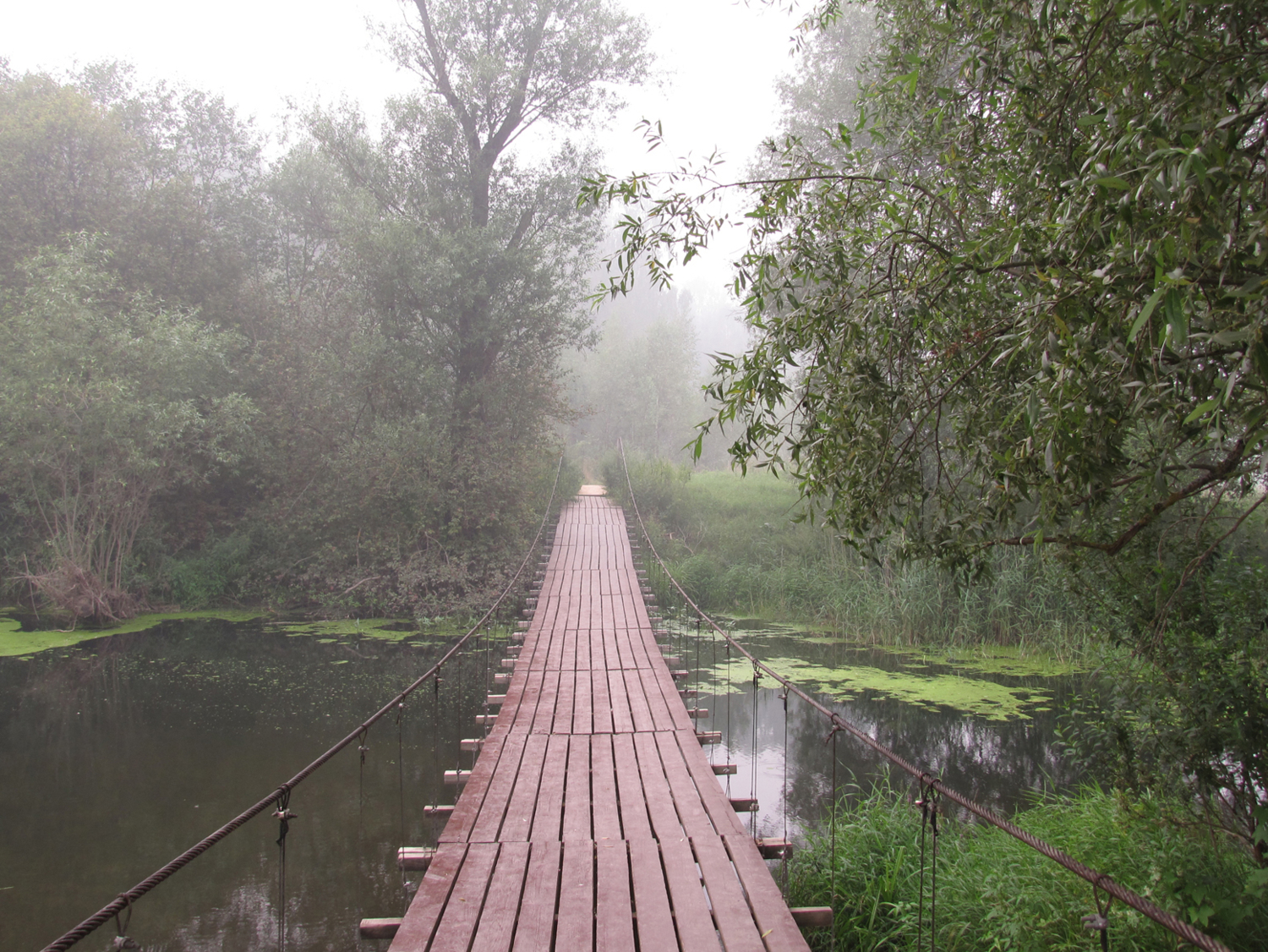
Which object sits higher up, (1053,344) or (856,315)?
(856,315)

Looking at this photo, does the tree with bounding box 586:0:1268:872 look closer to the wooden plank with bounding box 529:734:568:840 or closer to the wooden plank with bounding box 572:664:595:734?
the wooden plank with bounding box 529:734:568:840

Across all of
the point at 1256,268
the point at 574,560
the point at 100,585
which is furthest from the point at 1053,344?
the point at 100,585

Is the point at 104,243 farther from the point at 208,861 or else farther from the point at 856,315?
the point at 856,315

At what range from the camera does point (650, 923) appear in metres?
2.33

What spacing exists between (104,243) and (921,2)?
473 inches

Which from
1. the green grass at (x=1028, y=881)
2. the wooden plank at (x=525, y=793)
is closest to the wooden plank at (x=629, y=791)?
the wooden plank at (x=525, y=793)

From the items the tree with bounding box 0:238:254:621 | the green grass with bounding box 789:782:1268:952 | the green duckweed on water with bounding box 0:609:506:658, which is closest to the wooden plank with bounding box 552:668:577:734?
the green grass with bounding box 789:782:1268:952

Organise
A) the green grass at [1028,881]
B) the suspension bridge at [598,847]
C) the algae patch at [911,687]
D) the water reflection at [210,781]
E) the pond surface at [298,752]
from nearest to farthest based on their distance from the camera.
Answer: the suspension bridge at [598,847] → the green grass at [1028,881] → the water reflection at [210,781] → the pond surface at [298,752] → the algae patch at [911,687]

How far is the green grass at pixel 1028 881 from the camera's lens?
9.36ft

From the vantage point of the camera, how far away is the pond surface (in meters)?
4.12

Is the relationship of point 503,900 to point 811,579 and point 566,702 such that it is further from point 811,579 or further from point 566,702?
point 811,579

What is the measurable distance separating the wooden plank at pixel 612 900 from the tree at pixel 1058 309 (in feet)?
4.25

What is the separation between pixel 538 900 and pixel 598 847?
38 cm

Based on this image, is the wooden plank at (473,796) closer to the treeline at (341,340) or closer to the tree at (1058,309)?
the tree at (1058,309)
